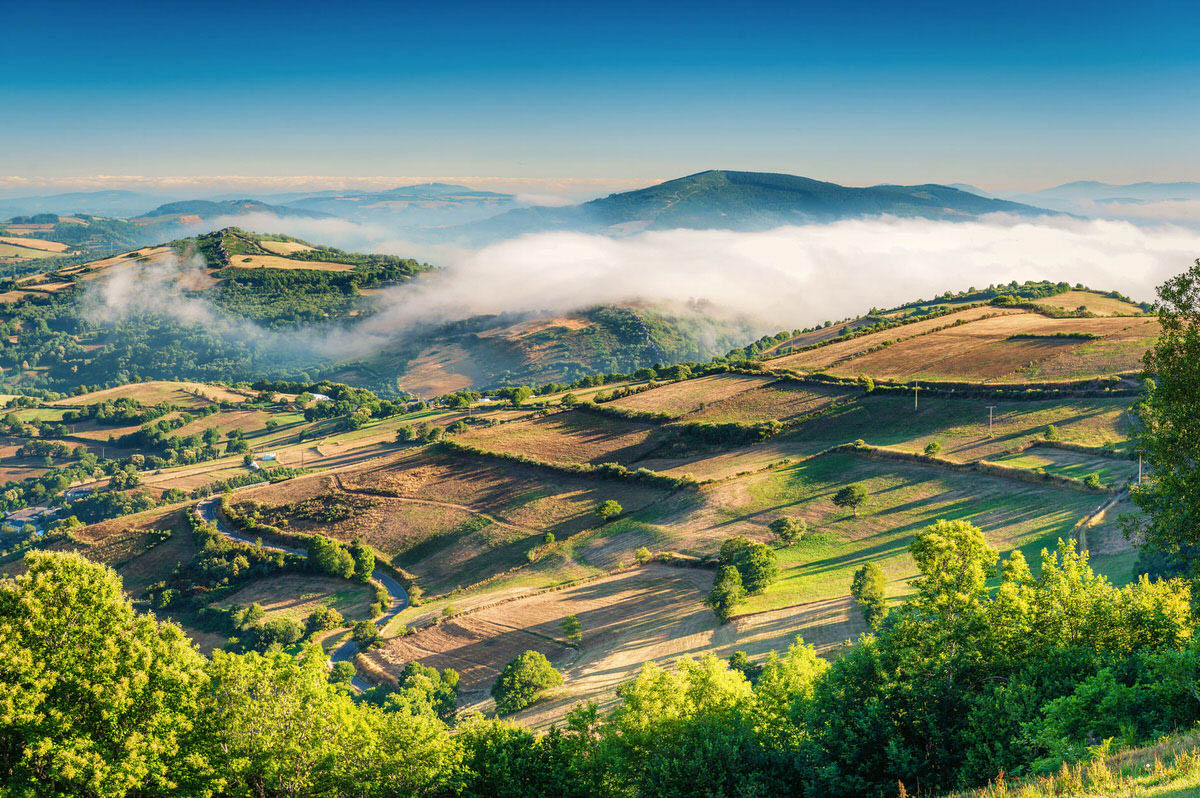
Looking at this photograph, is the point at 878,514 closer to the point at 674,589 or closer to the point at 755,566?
the point at 755,566

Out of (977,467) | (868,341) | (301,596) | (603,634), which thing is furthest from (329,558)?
(868,341)

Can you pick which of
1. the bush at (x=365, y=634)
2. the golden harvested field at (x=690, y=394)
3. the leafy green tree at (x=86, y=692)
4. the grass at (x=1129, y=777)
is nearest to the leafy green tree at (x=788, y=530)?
the bush at (x=365, y=634)

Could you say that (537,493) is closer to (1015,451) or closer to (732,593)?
(732,593)

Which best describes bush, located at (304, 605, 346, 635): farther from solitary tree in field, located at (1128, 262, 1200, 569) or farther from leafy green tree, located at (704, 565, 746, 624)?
solitary tree in field, located at (1128, 262, 1200, 569)

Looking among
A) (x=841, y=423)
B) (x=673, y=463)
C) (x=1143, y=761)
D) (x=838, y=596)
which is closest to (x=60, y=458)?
(x=673, y=463)

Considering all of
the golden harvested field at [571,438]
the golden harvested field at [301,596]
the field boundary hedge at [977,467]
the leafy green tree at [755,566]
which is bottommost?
the golden harvested field at [301,596]

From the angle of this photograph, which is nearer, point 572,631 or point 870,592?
point 870,592

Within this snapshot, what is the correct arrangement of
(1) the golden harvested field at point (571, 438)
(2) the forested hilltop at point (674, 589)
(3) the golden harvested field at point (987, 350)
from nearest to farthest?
(2) the forested hilltop at point (674, 589), (3) the golden harvested field at point (987, 350), (1) the golden harvested field at point (571, 438)

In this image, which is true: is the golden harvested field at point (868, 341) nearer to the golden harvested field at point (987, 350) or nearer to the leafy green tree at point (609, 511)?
the golden harvested field at point (987, 350)
